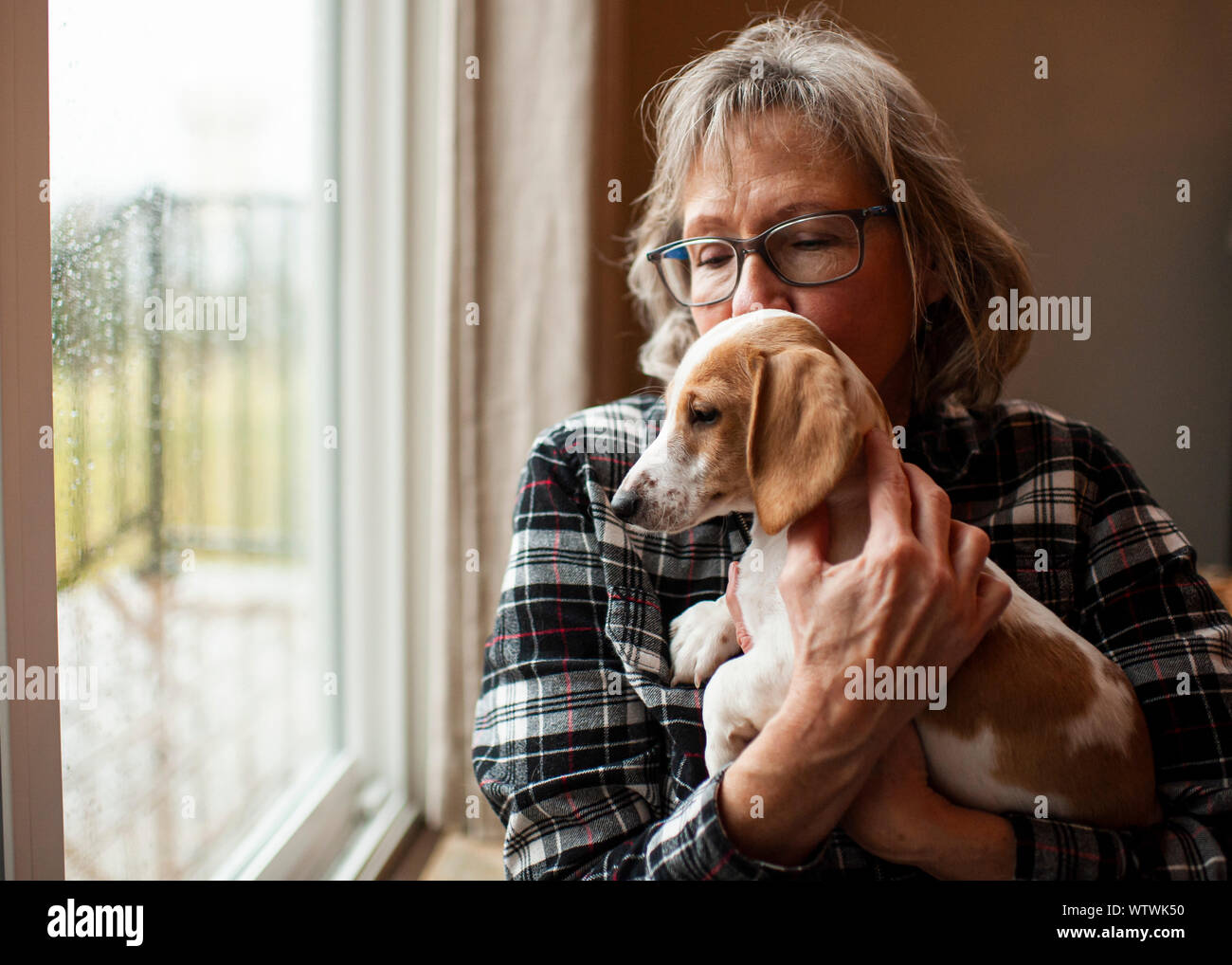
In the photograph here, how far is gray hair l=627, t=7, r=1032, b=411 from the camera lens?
920mm

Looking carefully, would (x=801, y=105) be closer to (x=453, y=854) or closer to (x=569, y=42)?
(x=569, y=42)

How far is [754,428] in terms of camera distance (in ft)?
2.51

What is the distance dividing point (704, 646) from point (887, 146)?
585mm

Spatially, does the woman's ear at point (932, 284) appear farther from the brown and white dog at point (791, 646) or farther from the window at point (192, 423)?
the window at point (192, 423)

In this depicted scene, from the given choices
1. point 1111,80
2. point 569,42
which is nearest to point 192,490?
point 569,42

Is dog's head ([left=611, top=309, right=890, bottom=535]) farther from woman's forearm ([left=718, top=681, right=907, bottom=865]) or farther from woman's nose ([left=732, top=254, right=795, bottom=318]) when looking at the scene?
woman's forearm ([left=718, top=681, right=907, bottom=865])

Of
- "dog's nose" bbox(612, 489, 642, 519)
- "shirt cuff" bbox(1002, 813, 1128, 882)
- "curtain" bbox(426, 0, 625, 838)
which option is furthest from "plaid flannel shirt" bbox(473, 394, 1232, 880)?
"curtain" bbox(426, 0, 625, 838)

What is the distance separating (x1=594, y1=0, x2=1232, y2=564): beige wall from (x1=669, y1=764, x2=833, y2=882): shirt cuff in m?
0.67

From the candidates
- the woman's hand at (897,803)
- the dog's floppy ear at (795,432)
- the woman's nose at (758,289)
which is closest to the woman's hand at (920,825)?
the woman's hand at (897,803)

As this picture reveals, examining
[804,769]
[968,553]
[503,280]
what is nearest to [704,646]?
[804,769]

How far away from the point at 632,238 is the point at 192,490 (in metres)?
0.77

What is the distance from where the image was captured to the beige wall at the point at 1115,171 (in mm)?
913

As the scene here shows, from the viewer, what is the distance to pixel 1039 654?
80cm

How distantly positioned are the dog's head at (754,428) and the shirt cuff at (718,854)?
0.87 feet
